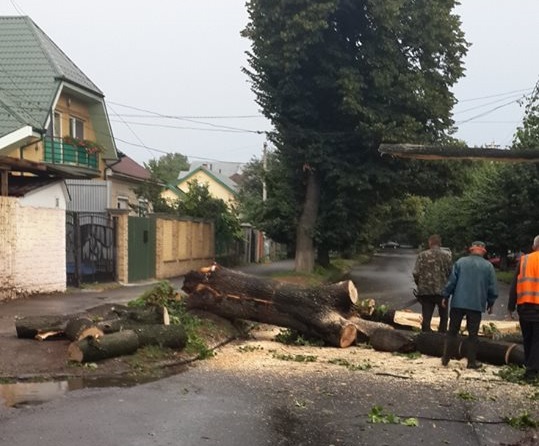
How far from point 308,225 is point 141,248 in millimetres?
6798

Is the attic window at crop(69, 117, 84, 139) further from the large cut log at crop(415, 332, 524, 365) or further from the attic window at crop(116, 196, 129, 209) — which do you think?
the large cut log at crop(415, 332, 524, 365)

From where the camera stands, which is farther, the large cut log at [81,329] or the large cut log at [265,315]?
the large cut log at [265,315]

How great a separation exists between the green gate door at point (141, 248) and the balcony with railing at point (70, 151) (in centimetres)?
430

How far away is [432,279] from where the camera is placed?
10828 mm

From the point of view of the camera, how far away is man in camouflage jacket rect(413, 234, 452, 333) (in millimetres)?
10789

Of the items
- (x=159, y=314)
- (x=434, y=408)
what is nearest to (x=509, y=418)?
(x=434, y=408)

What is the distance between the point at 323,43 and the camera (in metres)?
22.8

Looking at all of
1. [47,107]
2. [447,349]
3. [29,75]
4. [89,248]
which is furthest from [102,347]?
[29,75]

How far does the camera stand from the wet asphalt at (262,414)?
5629 millimetres

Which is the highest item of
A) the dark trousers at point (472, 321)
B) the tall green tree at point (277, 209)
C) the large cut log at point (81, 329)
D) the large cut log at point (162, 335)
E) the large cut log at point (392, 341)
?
the tall green tree at point (277, 209)

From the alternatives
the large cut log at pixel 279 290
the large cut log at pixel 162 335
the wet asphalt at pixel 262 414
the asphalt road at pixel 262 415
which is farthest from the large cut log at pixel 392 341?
the large cut log at pixel 162 335

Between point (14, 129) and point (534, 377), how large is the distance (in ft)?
55.0

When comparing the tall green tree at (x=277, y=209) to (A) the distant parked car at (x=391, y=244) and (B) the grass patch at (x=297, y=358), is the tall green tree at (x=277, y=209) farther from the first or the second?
(A) the distant parked car at (x=391, y=244)

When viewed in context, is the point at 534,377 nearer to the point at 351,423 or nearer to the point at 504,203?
the point at 351,423
